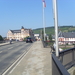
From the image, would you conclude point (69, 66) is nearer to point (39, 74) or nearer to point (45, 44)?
point (39, 74)

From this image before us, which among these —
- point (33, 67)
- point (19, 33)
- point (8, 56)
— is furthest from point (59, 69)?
point (19, 33)

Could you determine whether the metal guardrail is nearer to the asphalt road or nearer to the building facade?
the asphalt road

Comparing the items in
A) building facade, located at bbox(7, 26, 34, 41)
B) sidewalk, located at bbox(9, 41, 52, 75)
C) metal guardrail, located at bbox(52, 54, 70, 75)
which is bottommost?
sidewalk, located at bbox(9, 41, 52, 75)

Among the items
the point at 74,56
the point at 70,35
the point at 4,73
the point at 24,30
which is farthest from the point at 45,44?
the point at 24,30

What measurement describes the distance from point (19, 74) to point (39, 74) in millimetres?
1050

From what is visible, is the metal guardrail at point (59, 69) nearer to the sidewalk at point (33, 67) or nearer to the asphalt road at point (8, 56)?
the sidewalk at point (33, 67)

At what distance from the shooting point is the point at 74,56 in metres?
11.4

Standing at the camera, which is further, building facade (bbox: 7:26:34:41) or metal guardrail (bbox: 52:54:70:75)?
building facade (bbox: 7:26:34:41)

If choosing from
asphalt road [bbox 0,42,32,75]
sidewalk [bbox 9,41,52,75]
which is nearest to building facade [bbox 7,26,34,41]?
asphalt road [bbox 0,42,32,75]

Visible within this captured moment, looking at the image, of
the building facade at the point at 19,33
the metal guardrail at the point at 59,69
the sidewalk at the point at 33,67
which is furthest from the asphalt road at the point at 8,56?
the building facade at the point at 19,33

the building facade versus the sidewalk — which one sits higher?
the building facade

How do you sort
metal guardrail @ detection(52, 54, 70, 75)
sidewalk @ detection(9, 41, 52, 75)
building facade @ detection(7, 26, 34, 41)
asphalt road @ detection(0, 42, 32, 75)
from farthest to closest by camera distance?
building facade @ detection(7, 26, 34, 41)
asphalt road @ detection(0, 42, 32, 75)
sidewalk @ detection(9, 41, 52, 75)
metal guardrail @ detection(52, 54, 70, 75)

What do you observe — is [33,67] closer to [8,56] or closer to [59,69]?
[59,69]

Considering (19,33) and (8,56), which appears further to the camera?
(19,33)
